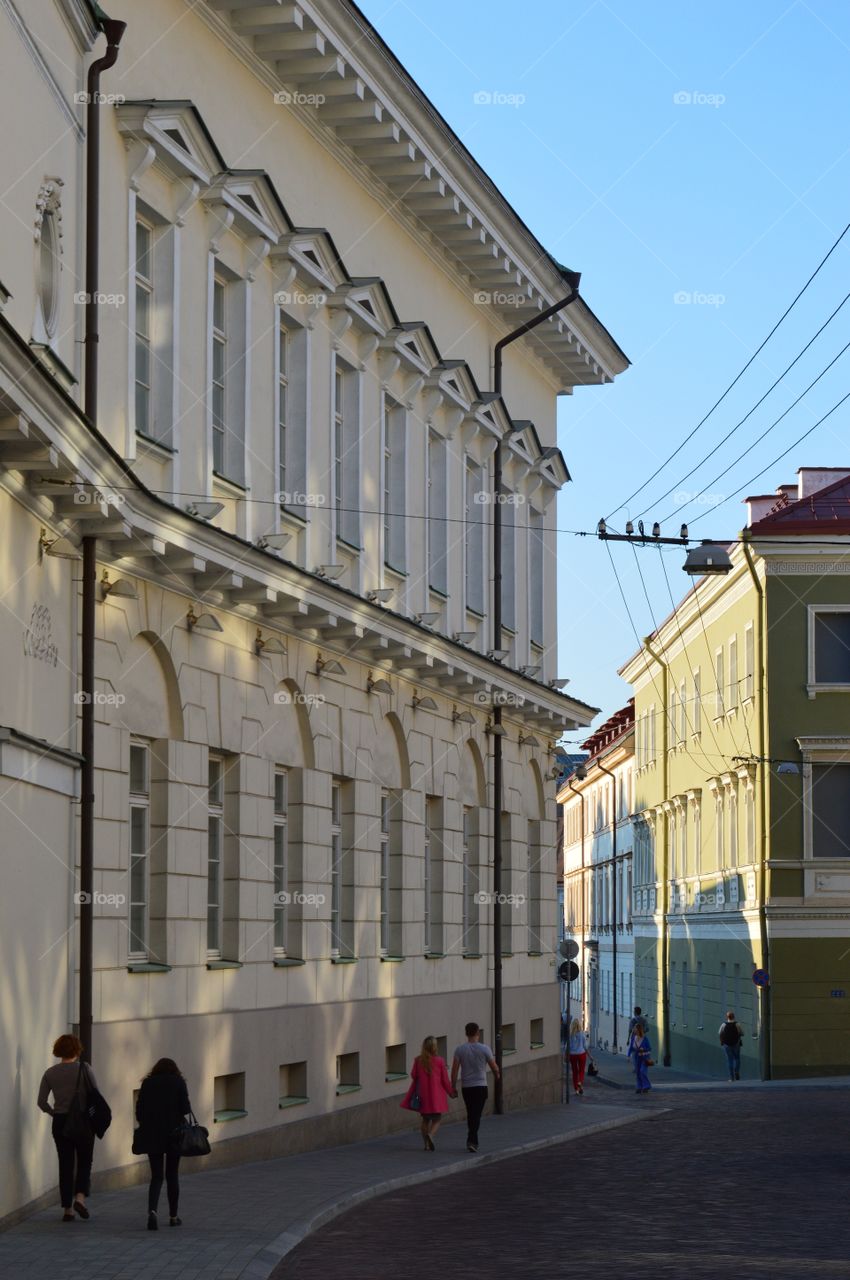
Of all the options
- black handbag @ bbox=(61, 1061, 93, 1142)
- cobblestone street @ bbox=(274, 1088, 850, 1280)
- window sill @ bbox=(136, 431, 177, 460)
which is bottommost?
cobblestone street @ bbox=(274, 1088, 850, 1280)

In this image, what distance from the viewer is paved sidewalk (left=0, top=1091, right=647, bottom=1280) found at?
548 inches

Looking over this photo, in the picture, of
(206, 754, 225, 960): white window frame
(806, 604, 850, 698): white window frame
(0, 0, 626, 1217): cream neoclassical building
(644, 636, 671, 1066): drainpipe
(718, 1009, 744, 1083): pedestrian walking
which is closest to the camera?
(0, 0, 626, 1217): cream neoclassical building

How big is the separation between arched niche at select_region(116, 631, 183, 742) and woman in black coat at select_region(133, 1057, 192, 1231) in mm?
4122

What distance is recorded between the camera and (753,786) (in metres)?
54.9

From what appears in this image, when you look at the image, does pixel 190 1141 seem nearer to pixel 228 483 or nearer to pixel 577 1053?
pixel 228 483

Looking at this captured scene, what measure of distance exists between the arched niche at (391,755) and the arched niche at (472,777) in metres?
3.49

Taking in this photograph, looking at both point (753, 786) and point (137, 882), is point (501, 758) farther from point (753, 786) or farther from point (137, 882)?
point (753, 786)

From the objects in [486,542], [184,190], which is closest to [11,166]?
[184,190]

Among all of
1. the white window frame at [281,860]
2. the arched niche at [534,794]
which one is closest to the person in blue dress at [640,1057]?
the arched niche at [534,794]

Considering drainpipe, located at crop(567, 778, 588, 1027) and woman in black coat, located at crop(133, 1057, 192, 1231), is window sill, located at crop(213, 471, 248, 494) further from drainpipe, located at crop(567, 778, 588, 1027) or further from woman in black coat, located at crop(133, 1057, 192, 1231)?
drainpipe, located at crop(567, 778, 588, 1027)

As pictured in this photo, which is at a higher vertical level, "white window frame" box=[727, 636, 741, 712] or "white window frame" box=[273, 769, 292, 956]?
"white window frame" box=[727, 636, 741, 712]

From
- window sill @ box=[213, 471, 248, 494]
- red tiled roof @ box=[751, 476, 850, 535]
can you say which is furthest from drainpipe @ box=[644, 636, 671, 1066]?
window sill @ box=[213, 471, 248, 494]

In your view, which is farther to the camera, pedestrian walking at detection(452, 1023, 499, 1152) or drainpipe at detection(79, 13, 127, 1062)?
pedestrian walking at detection(452, 1023, 499, 1152)

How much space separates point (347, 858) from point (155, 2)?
11189 millimetres
